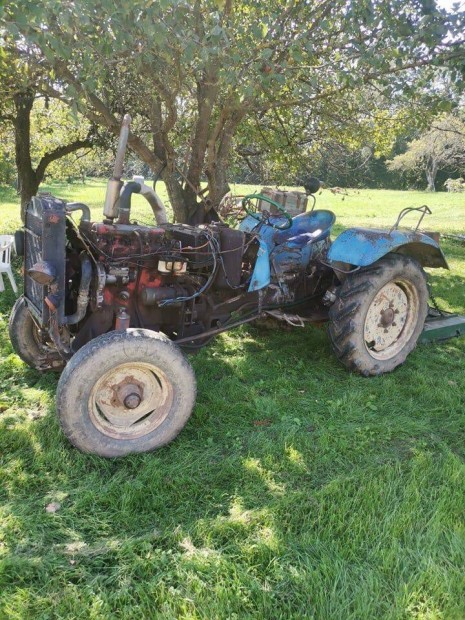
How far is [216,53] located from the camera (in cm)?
352

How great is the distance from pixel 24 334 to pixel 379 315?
2691mm

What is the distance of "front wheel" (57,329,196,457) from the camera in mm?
2686

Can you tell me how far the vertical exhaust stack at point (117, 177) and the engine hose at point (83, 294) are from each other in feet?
1.10

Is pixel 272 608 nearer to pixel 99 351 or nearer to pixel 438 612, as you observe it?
pixel 438 612

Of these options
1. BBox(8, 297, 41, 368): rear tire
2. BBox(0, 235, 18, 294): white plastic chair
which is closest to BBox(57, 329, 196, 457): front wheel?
BBox(8, 297, 41, 368): rear tire

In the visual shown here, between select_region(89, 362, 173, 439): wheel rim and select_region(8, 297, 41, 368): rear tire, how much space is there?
101 cm

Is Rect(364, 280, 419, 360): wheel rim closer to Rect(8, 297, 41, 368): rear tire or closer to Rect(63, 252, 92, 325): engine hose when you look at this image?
Rect(63, 252, 92, 325): engine hose

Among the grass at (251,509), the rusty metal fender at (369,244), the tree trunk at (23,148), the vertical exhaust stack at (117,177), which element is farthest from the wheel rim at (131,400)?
the tree trunk at (23,148)

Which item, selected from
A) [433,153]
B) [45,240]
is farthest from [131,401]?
[433,153]

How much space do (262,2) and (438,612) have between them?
16.5 feet

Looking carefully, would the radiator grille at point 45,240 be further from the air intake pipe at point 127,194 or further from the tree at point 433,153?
the tree at point 433,153

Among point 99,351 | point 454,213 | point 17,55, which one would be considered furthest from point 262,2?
point 454,213

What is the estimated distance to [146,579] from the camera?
2.00 metres

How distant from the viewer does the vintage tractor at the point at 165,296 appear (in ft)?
9.27
